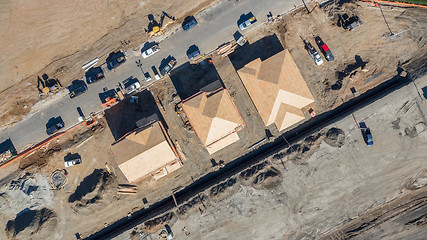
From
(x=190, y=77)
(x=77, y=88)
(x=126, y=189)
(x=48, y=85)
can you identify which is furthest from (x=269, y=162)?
(x=48, y=85)

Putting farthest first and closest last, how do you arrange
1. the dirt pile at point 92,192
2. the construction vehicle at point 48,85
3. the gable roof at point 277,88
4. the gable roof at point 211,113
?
the construction vehicle at point 48,85, the dirt pile at point 92,192, the gable roof at point 277,88, the gable roof at point 211,113

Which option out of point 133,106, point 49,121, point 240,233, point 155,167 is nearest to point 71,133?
point 49,121

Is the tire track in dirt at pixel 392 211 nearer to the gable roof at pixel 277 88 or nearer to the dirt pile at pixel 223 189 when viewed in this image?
the dirt pile at pixel 223 189

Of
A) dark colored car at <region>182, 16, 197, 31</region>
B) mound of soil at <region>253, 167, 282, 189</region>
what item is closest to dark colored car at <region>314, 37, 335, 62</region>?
mound of soil at <region>253, 167, 282, 189</region>

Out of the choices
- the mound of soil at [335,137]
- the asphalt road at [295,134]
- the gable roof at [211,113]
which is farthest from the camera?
the mound of soil at [335,137]

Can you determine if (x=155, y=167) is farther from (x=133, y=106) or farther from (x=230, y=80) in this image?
(x=230, y=80)

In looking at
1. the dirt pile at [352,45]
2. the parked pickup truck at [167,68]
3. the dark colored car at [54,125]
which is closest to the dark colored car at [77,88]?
the dark colored car at [54,125]

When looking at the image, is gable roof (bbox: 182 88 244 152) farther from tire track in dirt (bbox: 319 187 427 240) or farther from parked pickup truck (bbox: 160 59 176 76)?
tire track in dirt (bbox: 319 187 427 240)
